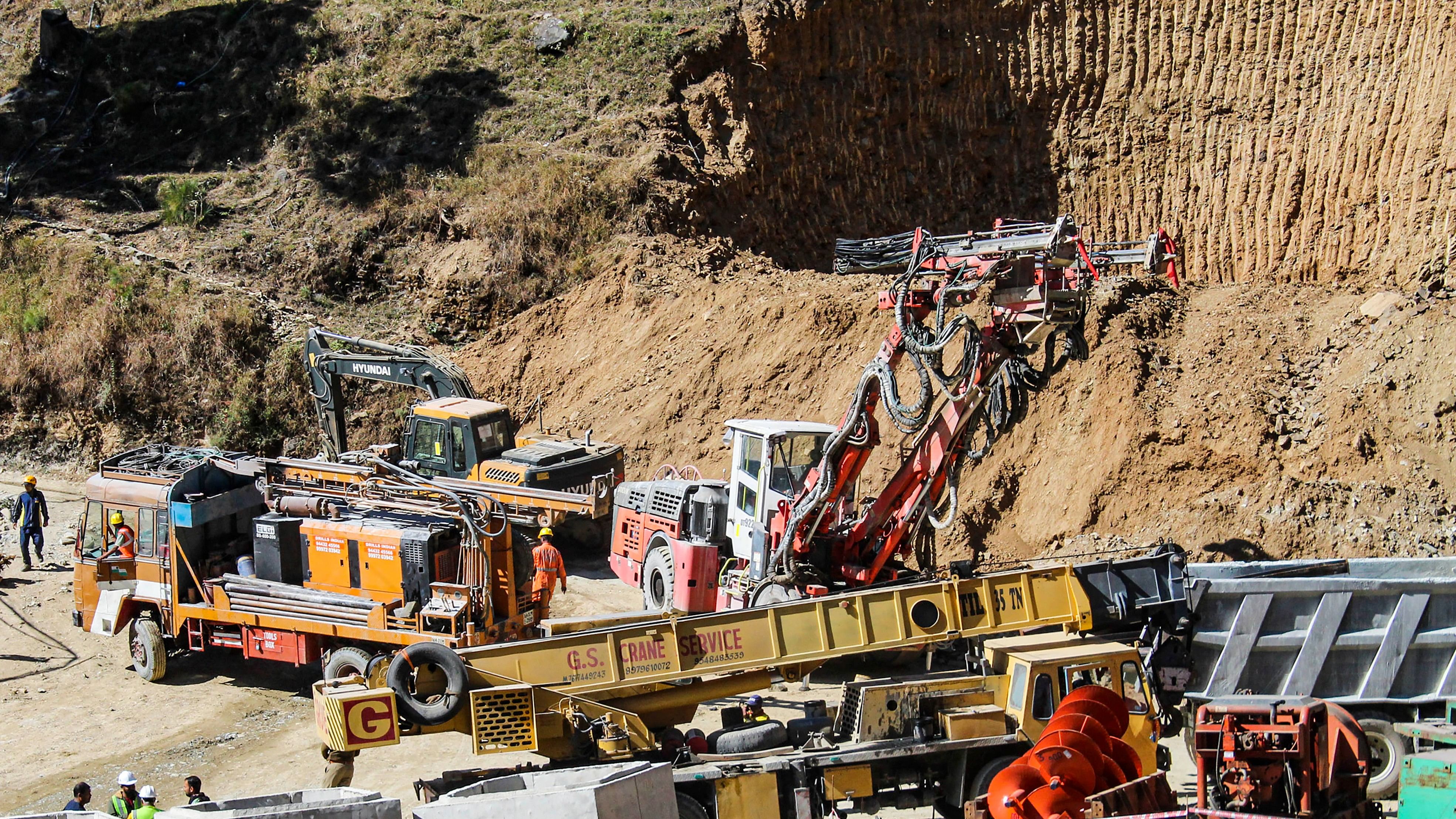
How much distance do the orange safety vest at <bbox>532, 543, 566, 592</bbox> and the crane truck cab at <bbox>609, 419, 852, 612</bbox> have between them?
7.33 ft

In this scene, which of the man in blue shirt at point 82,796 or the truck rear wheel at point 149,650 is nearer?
the man in blue shirt at point 82,796

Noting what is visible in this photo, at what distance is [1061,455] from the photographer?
727 inches

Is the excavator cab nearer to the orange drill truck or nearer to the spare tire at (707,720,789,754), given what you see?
the orange drill truck

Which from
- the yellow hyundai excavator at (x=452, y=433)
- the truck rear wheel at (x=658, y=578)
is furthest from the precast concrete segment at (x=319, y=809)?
the yellow hyundai excavator at (x=452, y=433)

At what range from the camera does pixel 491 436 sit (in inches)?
770

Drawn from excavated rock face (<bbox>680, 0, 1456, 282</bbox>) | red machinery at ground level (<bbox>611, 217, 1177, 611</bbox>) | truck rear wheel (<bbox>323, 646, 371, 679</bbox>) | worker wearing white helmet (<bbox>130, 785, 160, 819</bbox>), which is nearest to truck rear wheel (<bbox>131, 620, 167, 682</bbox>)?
truck rear wheel (<bbox>323, 646, 371, 679</bbox>)

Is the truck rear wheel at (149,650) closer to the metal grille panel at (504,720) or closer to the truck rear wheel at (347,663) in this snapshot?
the truck rear wheel at (347,663)

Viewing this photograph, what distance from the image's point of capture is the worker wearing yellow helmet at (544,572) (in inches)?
563

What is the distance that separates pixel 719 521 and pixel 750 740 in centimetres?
619

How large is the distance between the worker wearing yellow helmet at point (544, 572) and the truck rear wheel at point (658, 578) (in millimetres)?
2575

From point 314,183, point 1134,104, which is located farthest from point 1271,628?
point 314,183

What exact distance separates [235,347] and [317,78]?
30.1ft

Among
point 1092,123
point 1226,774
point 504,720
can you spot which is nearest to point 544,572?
point 504,720

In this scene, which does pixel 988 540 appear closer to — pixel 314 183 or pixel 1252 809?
pixel 1252 809
